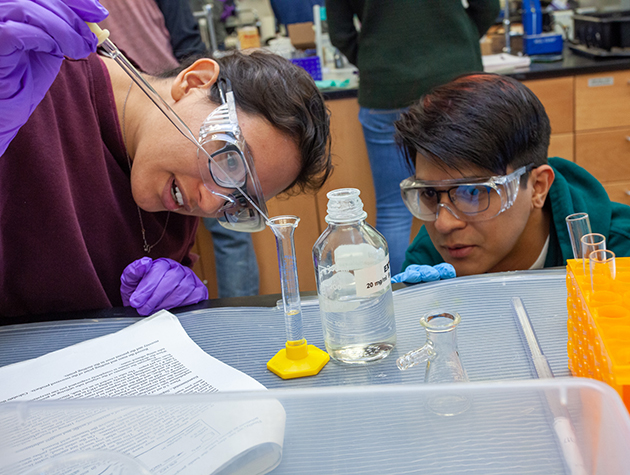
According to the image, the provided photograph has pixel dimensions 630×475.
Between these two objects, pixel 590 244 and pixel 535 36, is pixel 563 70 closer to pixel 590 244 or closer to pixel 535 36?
pixel 535 36

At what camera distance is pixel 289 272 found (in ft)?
2.54

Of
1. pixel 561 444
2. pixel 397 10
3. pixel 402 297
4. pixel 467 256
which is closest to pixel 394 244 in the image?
pixel 397 10

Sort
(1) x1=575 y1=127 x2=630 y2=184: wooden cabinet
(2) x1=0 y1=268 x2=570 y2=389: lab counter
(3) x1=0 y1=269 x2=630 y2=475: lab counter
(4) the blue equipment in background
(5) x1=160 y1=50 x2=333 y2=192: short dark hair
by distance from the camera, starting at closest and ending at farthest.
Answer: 1. (3) x1=0 y1=269 x2=630 y2=475: lab counter
2. (2) x1=0 y1=268 x2=570 y2=389: lab counter
3. (5) x1=160 y1=50 x2=333 y2=192: short dark hair
4. (1) x1=575 y1=127 x2=630 y2=184: wooden cabinet
5. (4) the blue equipment in background

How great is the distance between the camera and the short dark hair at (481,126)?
120 centimetres

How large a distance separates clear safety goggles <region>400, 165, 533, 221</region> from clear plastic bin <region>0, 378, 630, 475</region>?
0.79 m

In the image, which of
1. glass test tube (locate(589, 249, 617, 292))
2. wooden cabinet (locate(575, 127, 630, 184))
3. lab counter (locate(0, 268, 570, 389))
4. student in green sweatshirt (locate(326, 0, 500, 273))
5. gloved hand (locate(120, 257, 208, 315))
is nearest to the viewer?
glass test tube (locate(589, 249, 617, 292))

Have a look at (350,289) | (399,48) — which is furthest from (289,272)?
(399,48)

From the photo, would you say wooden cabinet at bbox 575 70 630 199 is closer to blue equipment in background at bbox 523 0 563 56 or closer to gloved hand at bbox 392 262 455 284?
blue equipment in background at bbox 523 0 563 56

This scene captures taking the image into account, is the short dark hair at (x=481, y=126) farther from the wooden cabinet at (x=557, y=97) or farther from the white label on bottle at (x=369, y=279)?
the wooden cabinet at (x=557, y=97)

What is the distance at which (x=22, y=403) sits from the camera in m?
0.50

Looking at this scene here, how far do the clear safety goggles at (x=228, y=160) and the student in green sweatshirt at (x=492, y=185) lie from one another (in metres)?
0.39

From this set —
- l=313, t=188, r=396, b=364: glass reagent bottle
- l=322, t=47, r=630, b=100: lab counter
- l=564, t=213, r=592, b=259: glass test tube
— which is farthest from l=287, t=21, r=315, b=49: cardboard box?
l=564, t=213, r=592, b=259: glass test tube

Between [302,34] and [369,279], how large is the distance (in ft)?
8.87

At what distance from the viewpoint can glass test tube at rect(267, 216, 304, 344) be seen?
0.76m
